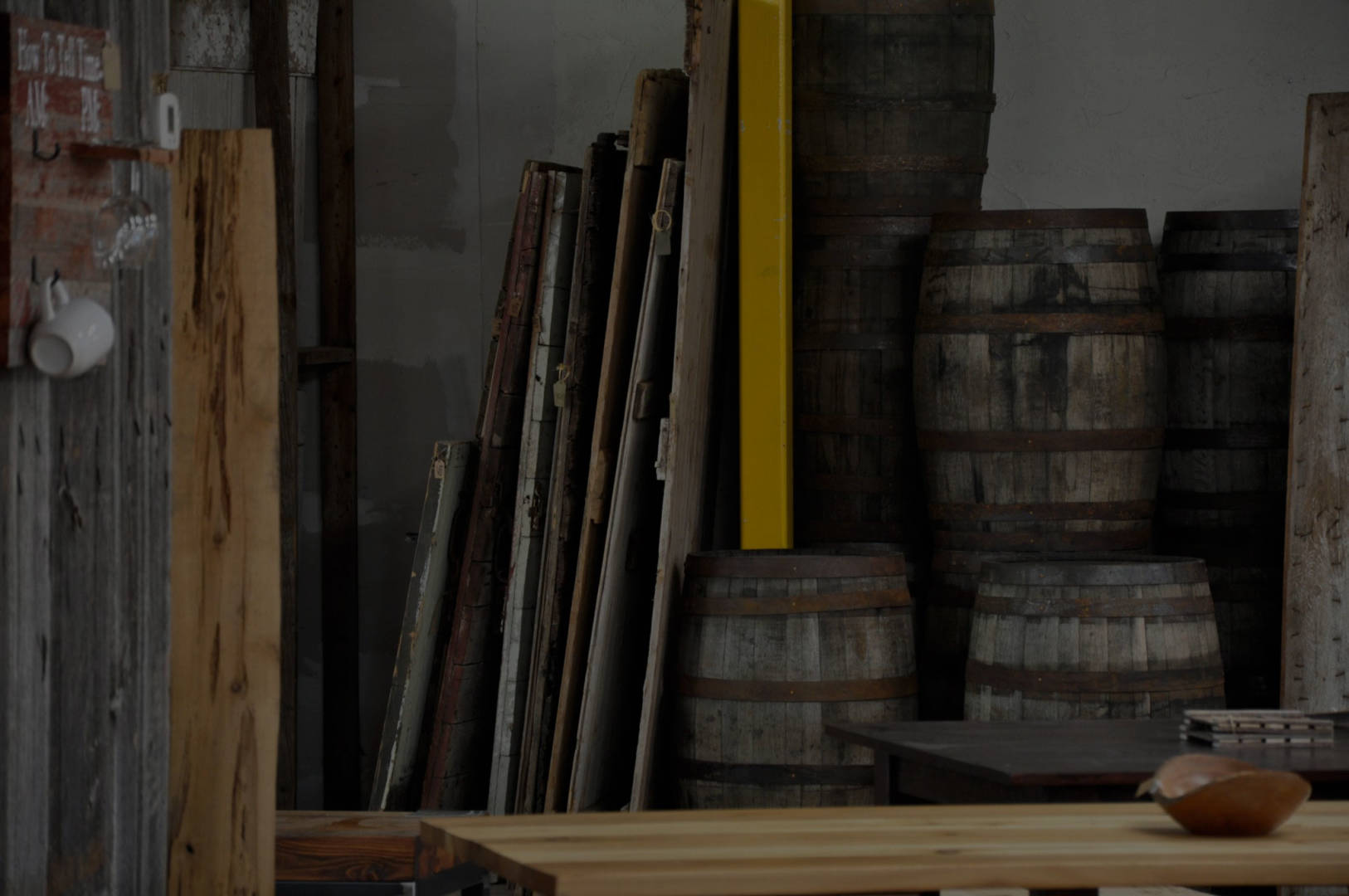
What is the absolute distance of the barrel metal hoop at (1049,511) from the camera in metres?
5.03

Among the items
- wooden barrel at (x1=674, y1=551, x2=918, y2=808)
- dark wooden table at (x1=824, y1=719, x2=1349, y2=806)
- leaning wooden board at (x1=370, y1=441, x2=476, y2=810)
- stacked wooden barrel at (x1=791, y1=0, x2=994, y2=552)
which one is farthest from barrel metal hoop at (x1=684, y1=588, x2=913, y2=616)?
leaning wooden board at (x1=370, y1=441, x2=476, y2=810)

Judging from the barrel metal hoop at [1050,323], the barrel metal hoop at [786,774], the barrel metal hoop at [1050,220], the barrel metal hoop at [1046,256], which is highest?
the barrel metal hoop at [1050,220]

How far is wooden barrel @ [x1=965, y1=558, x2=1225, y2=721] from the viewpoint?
429 centimetres

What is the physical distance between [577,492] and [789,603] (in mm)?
824

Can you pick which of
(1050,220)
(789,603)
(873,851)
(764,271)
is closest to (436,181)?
(764,271)

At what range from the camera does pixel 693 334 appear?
4914 millimetres

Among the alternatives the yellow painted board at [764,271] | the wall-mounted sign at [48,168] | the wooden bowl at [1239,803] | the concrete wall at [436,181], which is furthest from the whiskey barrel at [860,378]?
the wall-mounted sign at [48,168]

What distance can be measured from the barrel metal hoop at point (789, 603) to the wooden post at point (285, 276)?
159cm

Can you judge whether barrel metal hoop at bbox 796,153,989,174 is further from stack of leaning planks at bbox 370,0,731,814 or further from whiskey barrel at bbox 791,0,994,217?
stack of leaning planks at bbox 370,0,731,814

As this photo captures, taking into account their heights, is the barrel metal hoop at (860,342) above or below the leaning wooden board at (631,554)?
above

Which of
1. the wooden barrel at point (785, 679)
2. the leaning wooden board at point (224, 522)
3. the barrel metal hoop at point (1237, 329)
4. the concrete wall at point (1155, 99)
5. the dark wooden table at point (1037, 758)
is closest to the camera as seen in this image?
the leaning wooden board at point (224, 522)

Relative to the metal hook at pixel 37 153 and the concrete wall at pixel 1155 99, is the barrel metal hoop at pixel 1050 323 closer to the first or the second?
the concrete wall at pixel 1155 99

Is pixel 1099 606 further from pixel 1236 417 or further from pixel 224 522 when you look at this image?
pixel 224 522

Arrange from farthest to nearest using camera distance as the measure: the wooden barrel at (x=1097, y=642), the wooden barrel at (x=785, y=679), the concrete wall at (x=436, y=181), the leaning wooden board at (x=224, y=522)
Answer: the concrete wall at (x=436, y=181)
the wooden barrel at (x=785, y=679)
the wooden barrel at (x=1097, y=642)
the leaning wooden board at (x=224, y=522)
